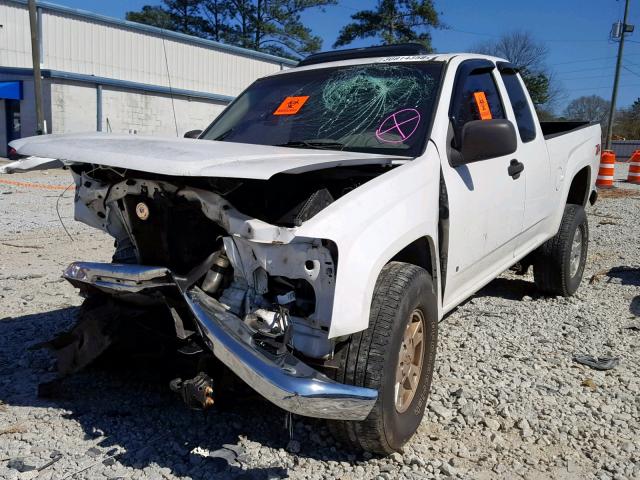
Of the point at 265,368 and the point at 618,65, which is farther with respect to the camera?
the point at 618,65

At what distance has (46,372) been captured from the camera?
12.1ft

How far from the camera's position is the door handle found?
411 cm

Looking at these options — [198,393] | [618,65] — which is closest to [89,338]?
[198,393]

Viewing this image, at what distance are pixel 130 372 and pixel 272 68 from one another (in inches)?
1282

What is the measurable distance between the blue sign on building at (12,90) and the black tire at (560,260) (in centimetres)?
2304

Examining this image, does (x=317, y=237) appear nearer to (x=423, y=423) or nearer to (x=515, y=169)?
(x=423, y=423)

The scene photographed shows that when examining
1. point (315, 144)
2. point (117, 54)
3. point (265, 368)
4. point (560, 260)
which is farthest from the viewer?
point (117, 54)

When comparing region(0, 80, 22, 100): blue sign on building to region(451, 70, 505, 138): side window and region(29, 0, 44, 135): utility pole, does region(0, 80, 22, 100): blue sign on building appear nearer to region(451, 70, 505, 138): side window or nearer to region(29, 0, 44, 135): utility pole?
region(29, 0, 44, 135): utility pole

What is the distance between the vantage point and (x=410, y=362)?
2.98m

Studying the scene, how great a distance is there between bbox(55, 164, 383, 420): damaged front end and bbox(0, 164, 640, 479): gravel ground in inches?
20.7

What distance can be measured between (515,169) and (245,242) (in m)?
2.32

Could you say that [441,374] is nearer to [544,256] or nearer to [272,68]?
[544,256]

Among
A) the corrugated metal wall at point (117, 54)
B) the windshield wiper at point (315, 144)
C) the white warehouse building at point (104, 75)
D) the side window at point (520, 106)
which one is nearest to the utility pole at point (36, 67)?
the white warehouse building at point (104, 75)

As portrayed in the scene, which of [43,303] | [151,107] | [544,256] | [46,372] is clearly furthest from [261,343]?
[151,107]
